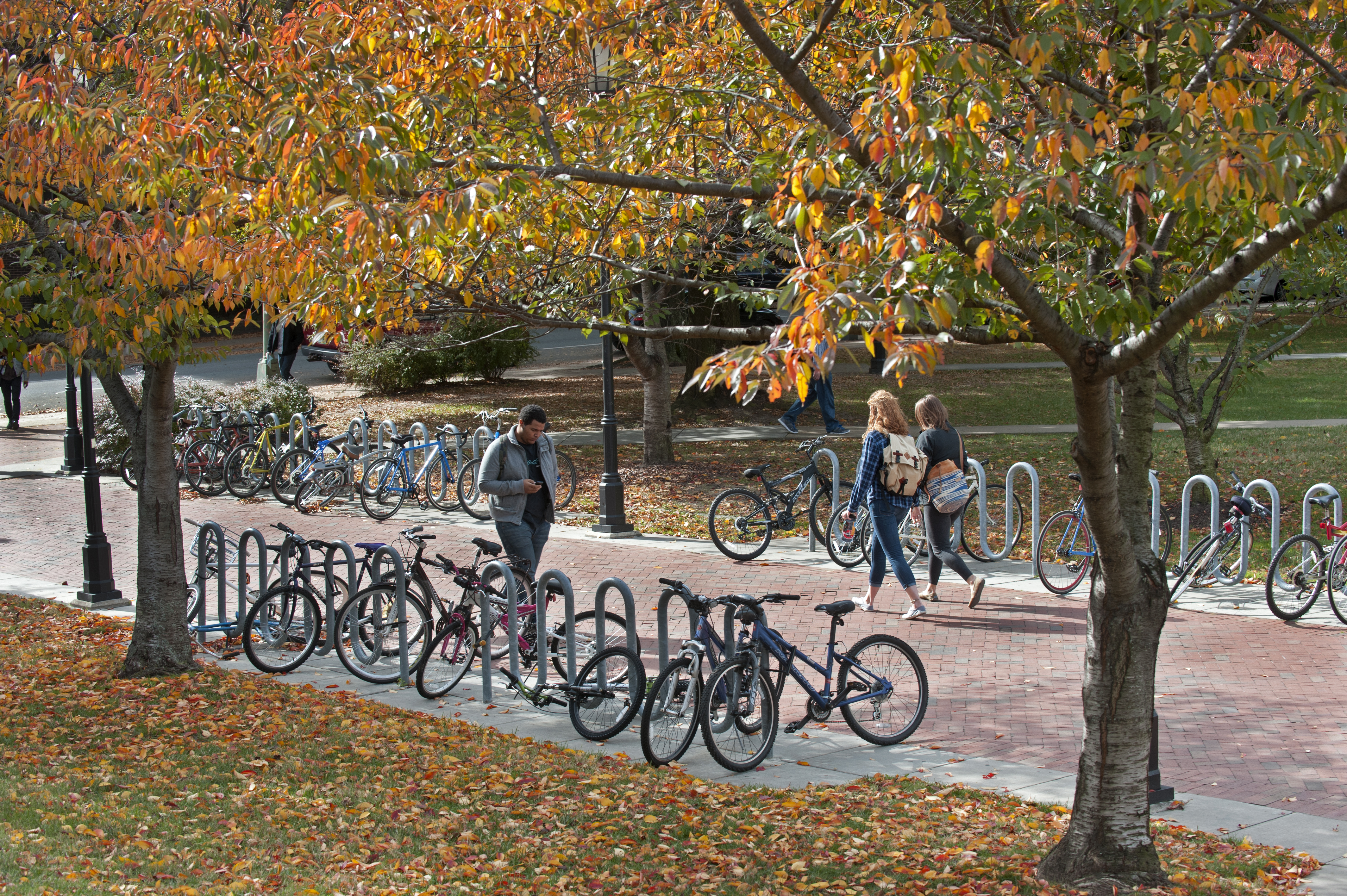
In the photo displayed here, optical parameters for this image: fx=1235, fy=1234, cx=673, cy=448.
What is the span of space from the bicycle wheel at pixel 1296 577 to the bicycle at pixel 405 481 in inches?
381

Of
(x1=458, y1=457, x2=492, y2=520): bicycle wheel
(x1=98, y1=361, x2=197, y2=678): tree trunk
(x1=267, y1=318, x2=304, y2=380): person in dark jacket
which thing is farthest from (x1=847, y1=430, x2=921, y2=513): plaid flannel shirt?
(x1=267, y1=318, x2=304, y2=380): person in dark jacket

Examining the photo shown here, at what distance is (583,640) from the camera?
8.47 m

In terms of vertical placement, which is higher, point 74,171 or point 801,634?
point 74,171

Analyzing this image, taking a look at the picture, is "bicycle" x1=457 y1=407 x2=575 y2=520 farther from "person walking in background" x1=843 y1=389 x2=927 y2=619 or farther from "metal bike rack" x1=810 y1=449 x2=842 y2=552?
"person walking in background" x1=843 y1=389 x2=927 y2=619

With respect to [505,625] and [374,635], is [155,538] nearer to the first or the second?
[374,635]

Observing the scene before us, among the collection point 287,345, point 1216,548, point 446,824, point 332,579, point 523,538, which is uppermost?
point 287,345

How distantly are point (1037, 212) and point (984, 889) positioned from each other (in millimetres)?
2838

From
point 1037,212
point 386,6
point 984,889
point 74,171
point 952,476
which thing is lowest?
point 984,889

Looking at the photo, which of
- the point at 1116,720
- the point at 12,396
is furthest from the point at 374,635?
the point at 12,396

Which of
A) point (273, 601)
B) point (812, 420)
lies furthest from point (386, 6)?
point (812, 420)

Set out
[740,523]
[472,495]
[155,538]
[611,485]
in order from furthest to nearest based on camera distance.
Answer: [472,495] → [611,485] → [740,523] → [155,538]

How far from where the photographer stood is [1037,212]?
212 inches

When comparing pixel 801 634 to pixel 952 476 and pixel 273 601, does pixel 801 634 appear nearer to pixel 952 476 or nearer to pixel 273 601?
pixel 952 476

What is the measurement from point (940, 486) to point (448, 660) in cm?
438
